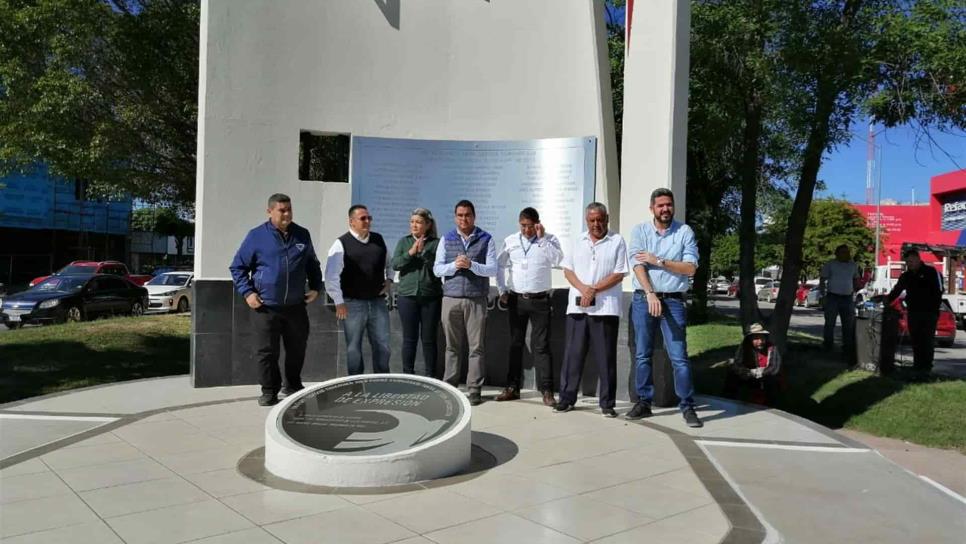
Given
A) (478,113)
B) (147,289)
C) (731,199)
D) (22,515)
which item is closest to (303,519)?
(22,515)

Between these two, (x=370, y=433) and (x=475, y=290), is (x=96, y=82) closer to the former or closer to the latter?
(x=475, y=290)

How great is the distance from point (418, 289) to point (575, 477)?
299 cm

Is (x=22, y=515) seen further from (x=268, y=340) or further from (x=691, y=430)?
(x=691, y=430)

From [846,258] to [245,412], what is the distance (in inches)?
411

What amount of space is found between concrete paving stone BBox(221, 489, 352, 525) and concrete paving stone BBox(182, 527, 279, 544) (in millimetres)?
149

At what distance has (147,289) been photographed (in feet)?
81.8

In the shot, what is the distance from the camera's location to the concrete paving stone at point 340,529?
3648mm

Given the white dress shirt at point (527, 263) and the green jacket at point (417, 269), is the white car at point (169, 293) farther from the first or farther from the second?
the white dress shirt at point (527, 263)

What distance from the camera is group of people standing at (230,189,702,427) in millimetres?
6613

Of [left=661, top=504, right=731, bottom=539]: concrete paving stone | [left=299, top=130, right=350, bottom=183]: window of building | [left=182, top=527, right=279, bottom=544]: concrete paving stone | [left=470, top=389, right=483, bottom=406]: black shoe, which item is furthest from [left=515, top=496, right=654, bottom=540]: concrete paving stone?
[left=299, top=130, right=350, bottom=183]: window of building

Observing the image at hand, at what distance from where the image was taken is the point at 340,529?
379 centimetres

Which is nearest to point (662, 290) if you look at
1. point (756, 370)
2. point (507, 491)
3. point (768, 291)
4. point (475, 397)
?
point (475, 397)

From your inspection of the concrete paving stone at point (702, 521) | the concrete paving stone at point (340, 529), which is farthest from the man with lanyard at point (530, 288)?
the concrete paving stone at point (340, 529)

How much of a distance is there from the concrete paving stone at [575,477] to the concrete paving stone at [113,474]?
2460mm
